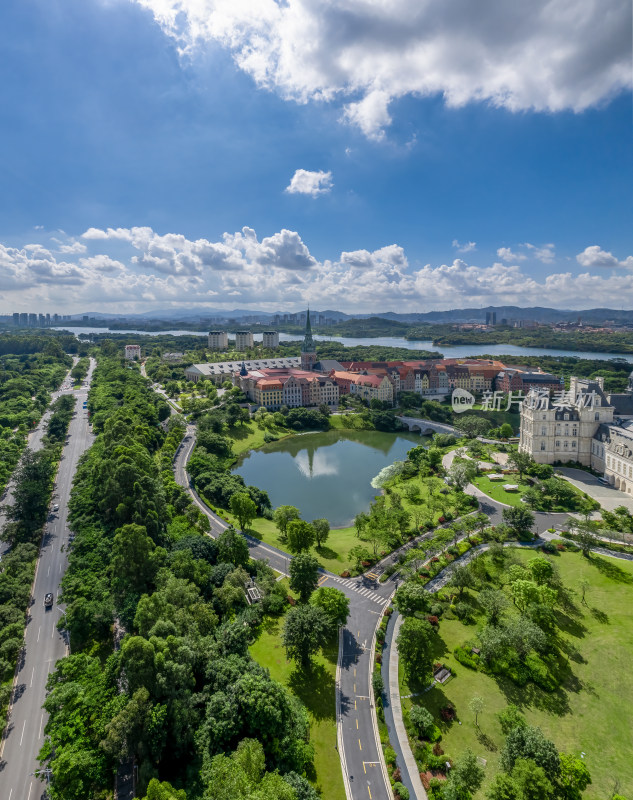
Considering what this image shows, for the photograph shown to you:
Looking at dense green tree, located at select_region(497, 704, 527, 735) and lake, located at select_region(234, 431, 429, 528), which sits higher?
dense green tree, located at select_region(497, 704, 527, 735)

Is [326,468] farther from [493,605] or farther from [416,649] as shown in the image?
[416,649]

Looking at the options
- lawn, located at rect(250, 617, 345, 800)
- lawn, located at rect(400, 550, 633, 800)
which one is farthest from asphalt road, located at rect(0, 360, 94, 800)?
lawn, located at rect(400, 550, 633, 800)

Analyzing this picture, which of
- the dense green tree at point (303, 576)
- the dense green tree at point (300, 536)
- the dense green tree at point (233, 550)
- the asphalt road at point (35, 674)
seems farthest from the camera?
the dense green tree at point (300, 536)

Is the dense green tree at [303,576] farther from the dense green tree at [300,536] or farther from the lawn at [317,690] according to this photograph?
the dense green tree at [300,536]

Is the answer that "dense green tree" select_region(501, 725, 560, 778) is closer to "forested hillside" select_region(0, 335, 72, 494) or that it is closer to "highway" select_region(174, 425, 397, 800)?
"highway" select_region(174, 425, 397, 800)

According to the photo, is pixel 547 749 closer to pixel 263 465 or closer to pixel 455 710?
pixel 455 710

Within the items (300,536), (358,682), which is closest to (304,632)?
(358,682)

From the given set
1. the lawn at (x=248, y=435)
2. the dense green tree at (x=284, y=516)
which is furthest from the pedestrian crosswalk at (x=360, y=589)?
the lawn at (x=248, y=435)
